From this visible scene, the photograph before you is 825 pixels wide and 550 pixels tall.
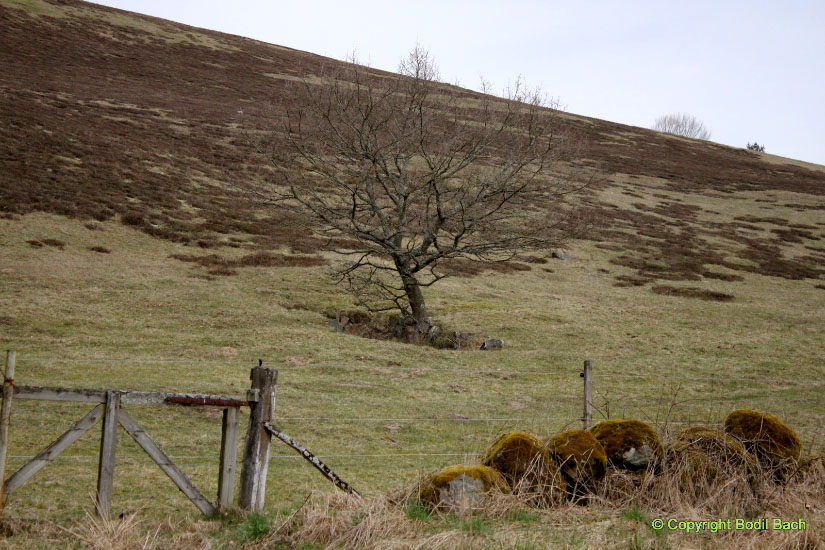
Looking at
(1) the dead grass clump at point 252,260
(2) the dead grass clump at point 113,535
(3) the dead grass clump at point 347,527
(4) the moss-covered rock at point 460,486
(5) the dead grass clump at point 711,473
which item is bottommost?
(1) the dead grass clump at point 252,260

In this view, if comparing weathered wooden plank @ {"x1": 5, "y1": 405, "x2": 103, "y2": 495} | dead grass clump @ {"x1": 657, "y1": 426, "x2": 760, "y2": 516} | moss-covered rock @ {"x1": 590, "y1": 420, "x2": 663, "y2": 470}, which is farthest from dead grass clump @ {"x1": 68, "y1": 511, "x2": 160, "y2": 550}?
dead grass clump @ {"x1": 657, "y1": 426, "x2": 760, "y2": 516}

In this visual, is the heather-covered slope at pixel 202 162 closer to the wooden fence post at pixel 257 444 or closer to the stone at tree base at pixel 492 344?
the stone at tree base at pixel 492 344

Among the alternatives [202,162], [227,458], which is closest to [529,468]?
[227,458]

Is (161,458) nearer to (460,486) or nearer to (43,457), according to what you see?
(43,457)

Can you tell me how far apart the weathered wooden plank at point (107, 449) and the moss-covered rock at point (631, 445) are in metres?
5.08

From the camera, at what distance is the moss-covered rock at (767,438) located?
7324 millimetres

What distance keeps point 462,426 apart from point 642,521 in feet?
24.1

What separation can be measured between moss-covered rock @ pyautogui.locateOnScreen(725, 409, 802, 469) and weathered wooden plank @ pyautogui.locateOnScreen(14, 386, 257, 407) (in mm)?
5665

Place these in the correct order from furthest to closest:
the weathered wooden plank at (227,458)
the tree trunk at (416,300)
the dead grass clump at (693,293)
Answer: the dead grass clump at (693,293) → the tree trunk at (416,300) → the weathered wooden plank at (227,458)

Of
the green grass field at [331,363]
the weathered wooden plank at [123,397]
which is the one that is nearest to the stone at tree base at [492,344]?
the green grass field at [331,363]

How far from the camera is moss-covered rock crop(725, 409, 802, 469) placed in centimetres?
732

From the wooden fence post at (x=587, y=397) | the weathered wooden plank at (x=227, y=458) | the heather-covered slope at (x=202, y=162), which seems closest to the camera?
the weathered wooden plank at (x=227, y=458)

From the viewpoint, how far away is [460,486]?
20.7 ft

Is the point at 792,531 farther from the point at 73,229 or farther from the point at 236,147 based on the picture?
the point at 236,147
